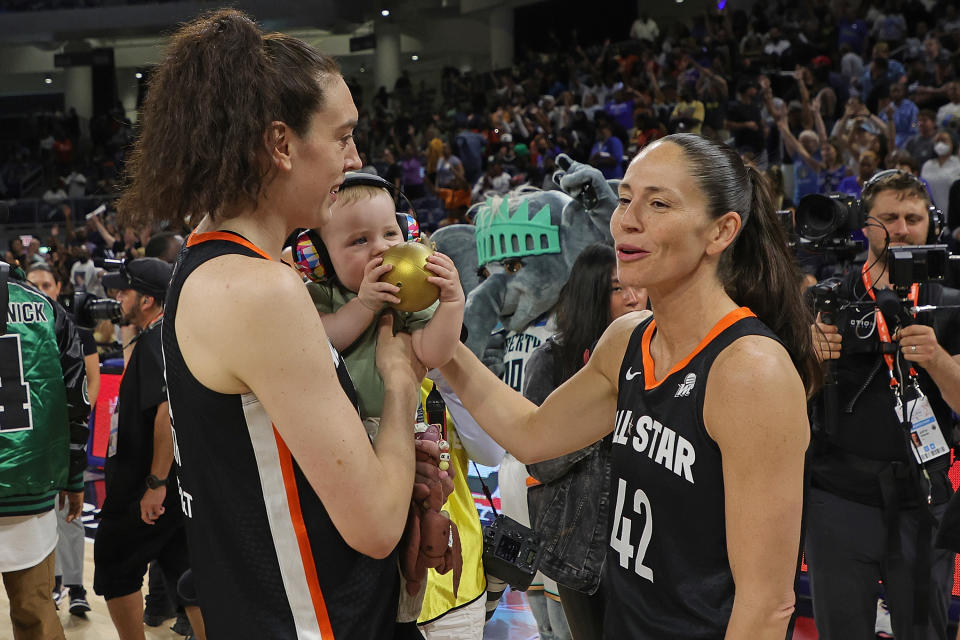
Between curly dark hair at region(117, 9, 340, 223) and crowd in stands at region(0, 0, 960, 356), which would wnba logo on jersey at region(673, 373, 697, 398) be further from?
crowd in stands at region(0, 0, 960, 356)

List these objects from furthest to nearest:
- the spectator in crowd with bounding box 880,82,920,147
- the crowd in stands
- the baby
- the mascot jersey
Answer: the spectator in crowd with bounding box 880,82,920,147 → the crowd in stands → the mascot jersey → the baby

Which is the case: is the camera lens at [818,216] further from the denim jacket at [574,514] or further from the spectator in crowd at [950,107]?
the spectator in crowd at [950,107]

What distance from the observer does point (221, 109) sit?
131cm

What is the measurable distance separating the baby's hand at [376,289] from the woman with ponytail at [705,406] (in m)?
0.42

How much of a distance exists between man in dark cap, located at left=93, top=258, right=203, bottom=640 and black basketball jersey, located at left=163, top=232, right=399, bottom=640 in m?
2.36

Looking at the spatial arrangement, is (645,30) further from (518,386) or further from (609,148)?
(518,386)

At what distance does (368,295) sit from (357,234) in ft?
0.88

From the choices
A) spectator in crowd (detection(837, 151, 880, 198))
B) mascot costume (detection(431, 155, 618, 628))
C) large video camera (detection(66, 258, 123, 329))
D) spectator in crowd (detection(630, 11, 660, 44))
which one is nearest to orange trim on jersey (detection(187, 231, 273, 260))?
large video camera (detection(66, 258, 123, 329))

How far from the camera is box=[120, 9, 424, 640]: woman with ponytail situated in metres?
1.26

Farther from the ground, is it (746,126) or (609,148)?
(746,126)

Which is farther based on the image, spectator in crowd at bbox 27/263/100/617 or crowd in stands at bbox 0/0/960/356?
crowd in stands at bbox 0/0/960/356

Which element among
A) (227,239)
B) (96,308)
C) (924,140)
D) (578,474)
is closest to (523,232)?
(96,308)

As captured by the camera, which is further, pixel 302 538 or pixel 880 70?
pixel 880 70

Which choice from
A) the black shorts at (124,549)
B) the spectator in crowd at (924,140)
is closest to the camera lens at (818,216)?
the black shorts at (124,549)
